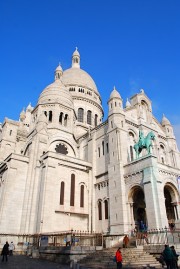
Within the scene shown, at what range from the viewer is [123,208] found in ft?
82.8

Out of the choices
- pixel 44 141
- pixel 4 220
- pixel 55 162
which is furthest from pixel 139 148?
pixel 4 220

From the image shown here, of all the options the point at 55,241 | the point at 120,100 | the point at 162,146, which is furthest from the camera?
the point at 162,146

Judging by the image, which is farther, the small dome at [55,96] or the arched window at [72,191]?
the small dome at [55,96]

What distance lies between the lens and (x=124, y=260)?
15.4 meters

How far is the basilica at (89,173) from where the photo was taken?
2528cm

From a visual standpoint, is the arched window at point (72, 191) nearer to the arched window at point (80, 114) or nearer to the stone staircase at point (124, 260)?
the stone staircase at point (124, 260)

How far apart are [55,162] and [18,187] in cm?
555

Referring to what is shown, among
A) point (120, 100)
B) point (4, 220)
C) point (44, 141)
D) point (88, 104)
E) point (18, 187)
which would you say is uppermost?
point (88, 104)

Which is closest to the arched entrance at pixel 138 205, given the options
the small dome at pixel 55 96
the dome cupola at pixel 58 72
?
the small dome at pixel 55 96

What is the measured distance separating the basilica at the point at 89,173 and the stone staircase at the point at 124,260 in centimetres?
585

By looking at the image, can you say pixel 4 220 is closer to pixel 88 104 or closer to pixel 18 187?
pixel 18 187

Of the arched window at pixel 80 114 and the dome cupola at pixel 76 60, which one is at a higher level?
the dome cupola at pixel 76 60

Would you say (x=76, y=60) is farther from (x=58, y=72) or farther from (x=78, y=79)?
(x=78, y=79)

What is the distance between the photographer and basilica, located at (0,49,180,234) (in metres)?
25.3
